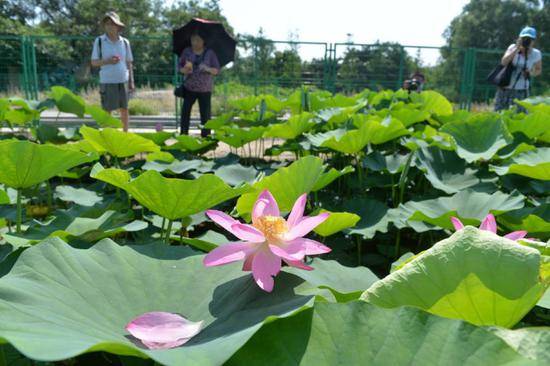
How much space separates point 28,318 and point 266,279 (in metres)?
0.23

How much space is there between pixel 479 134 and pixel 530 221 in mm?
991

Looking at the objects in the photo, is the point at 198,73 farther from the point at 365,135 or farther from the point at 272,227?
the point at 272,227

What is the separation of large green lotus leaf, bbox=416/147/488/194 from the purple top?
286 cm

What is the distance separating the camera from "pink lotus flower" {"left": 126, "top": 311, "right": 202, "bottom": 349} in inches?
19.4

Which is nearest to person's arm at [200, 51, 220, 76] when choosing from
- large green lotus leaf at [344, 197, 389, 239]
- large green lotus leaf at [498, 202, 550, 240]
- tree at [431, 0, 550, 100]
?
large green lotus leaf at [344, 197, 389, 239]

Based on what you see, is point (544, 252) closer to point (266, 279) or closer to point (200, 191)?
point (266, 279)

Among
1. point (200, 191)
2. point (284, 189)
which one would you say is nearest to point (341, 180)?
point (284, 189)

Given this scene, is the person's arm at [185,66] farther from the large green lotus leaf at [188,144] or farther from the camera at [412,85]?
the camera at [412,85]

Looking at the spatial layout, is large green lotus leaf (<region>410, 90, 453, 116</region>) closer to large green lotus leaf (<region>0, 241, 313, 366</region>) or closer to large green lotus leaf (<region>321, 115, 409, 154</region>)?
large green lotus leaf (<region>321, 115, 409, 154</region>)

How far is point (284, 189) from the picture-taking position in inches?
41.8

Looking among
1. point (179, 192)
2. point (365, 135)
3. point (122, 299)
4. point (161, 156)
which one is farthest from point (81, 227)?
point (365, 135)

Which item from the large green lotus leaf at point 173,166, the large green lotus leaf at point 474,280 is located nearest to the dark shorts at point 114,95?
the large green lotus leaf at point 173,166

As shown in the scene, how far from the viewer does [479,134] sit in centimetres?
213

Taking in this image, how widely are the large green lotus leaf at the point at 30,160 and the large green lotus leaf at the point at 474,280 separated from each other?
86 centimetres
